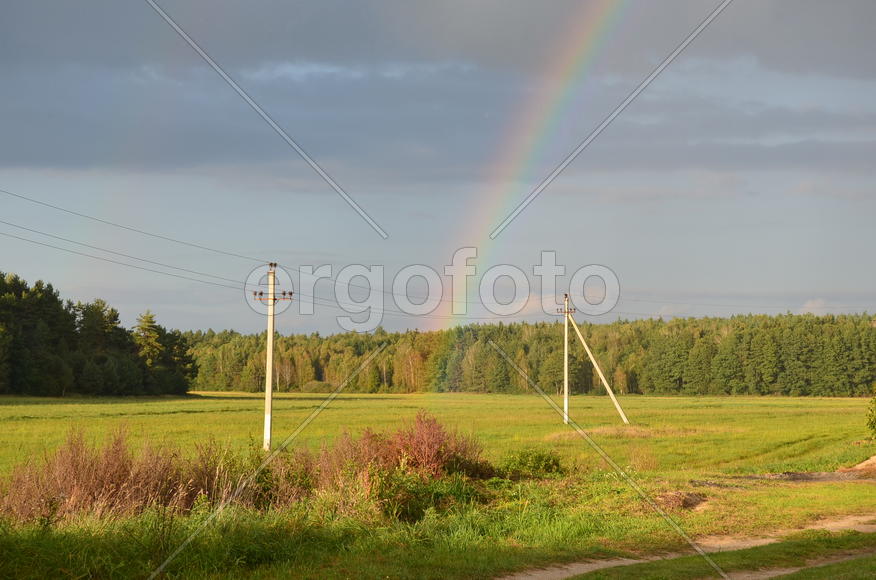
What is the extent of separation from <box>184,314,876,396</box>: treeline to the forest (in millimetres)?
248

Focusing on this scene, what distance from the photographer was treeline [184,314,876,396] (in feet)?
504

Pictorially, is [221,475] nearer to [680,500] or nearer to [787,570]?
[680,500]

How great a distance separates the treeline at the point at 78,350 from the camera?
102 m

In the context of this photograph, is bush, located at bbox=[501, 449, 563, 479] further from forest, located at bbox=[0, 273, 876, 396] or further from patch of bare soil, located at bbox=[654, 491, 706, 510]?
forest, located at bbox=[0, 273, 876, 396]

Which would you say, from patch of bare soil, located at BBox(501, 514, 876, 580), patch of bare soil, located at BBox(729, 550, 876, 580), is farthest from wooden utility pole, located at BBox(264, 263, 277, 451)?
patch of bare soil, located at BBox(729, 550, 876, 580)

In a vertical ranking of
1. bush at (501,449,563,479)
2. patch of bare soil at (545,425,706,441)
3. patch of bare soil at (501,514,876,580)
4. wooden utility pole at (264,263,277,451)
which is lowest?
patch of bare soil at (501,514,876,580)

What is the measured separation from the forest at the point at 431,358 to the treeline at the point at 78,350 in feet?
0.53

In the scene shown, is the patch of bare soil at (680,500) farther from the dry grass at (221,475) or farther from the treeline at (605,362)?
the treeline at (605,362)

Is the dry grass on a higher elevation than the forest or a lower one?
lower

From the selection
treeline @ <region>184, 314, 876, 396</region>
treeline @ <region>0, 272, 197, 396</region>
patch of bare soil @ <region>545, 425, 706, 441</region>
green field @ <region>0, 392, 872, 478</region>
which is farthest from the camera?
treeline @ <region>184, 314, 876, 396</region>

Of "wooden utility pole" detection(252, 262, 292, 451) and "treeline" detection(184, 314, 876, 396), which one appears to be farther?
"treeline" detection(184, 314, 876, 396)

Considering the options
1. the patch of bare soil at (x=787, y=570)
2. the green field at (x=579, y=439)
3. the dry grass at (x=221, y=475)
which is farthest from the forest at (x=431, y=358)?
the patch of bare soil at (x=787, y=570)

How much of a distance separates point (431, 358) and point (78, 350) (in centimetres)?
5301

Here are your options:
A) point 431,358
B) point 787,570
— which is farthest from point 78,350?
point 787,570
